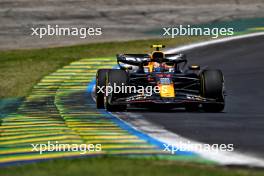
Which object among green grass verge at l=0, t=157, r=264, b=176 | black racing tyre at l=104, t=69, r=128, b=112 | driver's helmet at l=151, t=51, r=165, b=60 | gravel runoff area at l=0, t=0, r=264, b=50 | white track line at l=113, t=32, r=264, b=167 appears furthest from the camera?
gravel runoff area at l=0, t=0, r=264, b=50

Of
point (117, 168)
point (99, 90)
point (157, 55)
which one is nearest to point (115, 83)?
point (99, 90)

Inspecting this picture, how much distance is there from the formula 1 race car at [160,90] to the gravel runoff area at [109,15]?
50.6ft

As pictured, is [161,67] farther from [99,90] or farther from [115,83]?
[115,83]

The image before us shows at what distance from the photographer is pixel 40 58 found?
28750mm

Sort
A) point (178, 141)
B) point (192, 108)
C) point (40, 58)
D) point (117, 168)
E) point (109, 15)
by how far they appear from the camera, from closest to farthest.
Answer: point (117, 168) < point (178, 141) < point (192, 108) < point (40, 58) < point (109, 15)

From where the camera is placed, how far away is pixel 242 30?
35.1 meters

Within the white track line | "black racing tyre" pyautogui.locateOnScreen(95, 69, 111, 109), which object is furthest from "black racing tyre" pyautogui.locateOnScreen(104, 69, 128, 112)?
"black racing tyre" pyautogui.locateOnScreen(95, 69, 111, 109)

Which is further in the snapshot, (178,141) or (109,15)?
(109,15)

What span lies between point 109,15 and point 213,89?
20.7 meters

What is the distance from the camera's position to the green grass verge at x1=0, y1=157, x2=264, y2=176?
29.2 ft

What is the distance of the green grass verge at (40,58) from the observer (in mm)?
23188

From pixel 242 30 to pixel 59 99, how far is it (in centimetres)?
1648

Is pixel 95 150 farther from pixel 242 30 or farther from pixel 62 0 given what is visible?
pixel 62 0

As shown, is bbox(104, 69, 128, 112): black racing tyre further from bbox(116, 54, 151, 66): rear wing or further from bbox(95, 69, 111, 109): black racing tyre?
bbox(116, 54, 151, 66): rear wing
